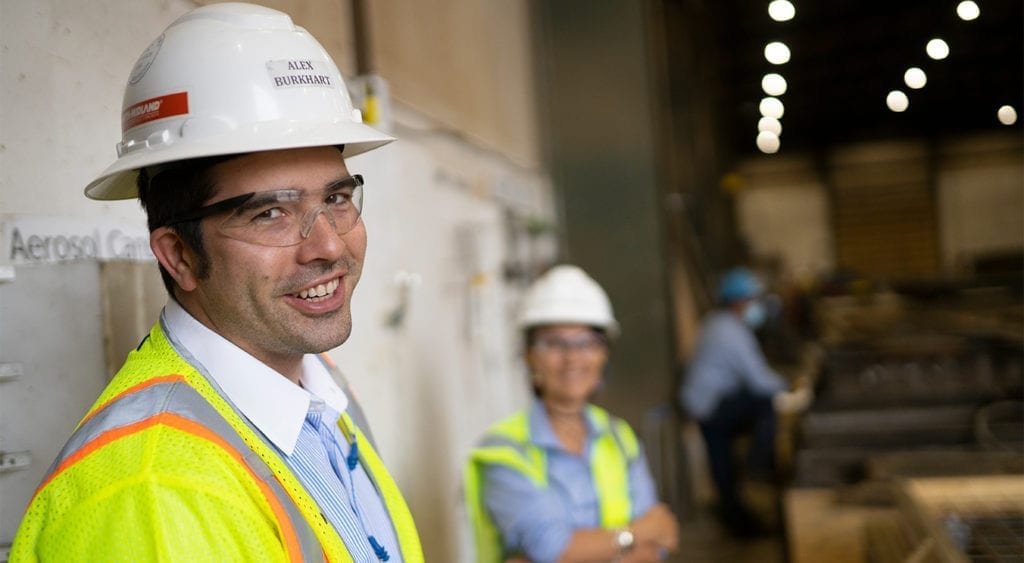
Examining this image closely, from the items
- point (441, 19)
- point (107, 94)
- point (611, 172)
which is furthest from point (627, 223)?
point (107, 94)

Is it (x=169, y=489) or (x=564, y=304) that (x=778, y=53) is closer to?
(x=564, y=304)

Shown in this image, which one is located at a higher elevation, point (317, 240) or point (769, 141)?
point (769, 141)

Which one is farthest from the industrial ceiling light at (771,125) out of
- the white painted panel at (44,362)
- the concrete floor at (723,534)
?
the white painted panel at (44,362)

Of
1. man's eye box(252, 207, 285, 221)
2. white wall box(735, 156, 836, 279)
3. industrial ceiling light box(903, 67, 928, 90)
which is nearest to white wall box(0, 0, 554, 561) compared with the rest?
man's eye box(252, 207, 285, 221)

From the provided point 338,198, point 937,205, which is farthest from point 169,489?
point 937,205

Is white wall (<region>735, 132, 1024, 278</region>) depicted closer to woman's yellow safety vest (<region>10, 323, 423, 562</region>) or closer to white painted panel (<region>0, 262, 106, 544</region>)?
white painted panel (<region>0, 262, 106, 544</region>)

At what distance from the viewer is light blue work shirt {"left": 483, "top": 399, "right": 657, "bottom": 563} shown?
8.24 ft

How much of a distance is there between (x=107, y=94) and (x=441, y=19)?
2.39 m

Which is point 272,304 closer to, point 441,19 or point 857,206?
point 441,19

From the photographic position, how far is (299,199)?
4.37 feet

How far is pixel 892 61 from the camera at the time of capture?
2.71 m

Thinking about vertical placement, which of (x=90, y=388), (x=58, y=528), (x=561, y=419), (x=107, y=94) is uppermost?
(x=107, y=94)

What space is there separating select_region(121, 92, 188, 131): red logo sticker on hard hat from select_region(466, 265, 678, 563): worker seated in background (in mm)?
1586

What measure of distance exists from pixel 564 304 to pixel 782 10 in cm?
117
